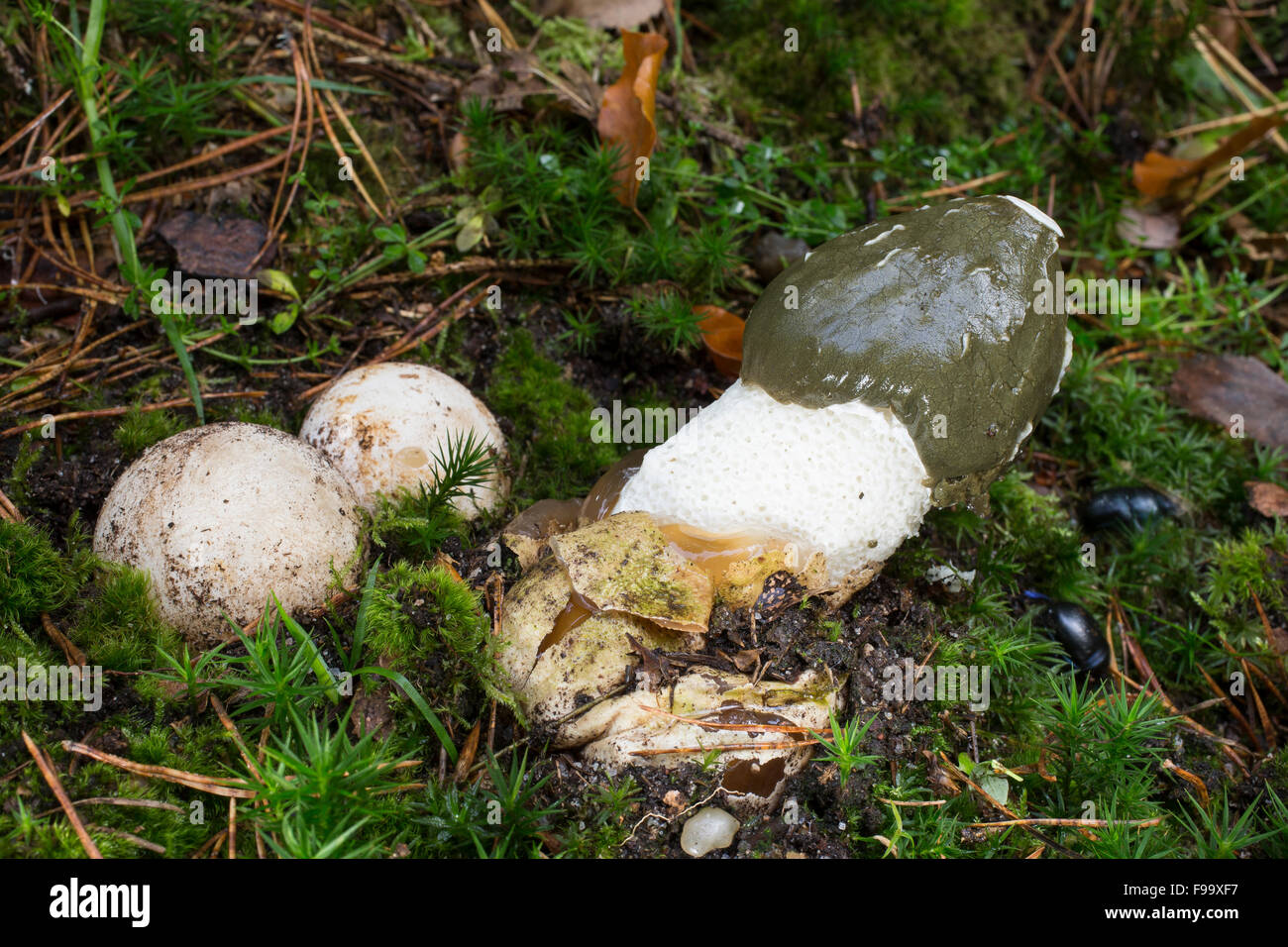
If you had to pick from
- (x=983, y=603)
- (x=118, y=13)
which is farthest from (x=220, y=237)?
(x=983, y=603)

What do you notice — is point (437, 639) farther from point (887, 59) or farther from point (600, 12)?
point (887, 59)

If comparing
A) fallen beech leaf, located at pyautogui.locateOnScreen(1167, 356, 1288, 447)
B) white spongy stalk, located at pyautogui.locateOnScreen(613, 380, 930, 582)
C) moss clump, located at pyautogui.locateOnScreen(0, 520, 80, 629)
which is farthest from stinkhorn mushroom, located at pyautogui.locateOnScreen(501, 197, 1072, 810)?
fallen beech leaf, located at pyautogui.locateOnScreen(1167, 356, 1288, 447)

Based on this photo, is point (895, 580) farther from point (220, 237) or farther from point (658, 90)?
point (220, 237)

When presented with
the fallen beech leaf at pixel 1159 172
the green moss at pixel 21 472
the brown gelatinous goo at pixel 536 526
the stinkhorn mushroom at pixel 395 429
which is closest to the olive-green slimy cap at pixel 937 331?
the brown gelatinous goo at pixel 536 526

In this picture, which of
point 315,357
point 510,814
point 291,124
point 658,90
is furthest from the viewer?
point 658,90

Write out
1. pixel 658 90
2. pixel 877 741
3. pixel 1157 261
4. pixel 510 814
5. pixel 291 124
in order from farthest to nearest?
pixel 1157 261, pixel 658 90, pixel 291 124, pixel 877 741, pixel 510 814

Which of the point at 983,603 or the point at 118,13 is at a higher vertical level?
the point at 118,13

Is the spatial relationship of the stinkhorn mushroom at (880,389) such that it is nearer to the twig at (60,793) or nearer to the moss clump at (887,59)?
the twig at (60,793)
